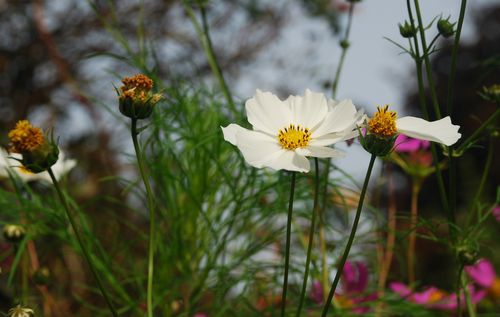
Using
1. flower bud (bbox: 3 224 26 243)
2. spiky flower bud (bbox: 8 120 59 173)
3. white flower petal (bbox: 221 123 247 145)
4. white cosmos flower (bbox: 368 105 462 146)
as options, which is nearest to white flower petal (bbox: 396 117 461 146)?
white cosmos flower (bbox: 368 105 462 146)

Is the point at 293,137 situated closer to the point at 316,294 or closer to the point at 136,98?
the point at 136,98

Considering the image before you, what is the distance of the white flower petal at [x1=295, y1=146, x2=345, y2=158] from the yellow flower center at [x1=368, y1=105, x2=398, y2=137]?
0.08 ft

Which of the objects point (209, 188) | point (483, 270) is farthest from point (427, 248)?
point (209, 188)

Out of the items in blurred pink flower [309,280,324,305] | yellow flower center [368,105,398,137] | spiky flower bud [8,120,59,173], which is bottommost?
spiky flower bud [8,120,59,173]

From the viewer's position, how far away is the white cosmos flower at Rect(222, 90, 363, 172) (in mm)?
425

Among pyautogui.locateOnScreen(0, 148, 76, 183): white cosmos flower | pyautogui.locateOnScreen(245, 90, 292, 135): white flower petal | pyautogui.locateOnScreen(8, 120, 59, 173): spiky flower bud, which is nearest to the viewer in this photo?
pyautogui.locateOnScreen(8, 120, 59, 173): spiky flower bud

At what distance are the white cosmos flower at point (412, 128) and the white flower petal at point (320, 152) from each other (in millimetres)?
25

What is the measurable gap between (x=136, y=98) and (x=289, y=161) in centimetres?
10

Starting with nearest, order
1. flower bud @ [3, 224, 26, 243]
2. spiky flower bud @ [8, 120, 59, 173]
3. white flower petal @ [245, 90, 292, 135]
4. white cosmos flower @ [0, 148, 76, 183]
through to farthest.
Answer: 1. spiky flower bud @ [8, 120, 59, 173]
2. white flower petal @ [245, 90, 292, 135]
3. flower bud @ [3, 224, 26, 243]
4. white cosmos flower @ [0, 148, 76, 183]

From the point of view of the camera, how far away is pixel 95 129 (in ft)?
7.69

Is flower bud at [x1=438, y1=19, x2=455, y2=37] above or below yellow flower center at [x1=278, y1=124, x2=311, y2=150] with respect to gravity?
above

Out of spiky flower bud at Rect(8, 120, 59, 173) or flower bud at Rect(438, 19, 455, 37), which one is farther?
flower bud at Rect(438, 19, 455, 37)

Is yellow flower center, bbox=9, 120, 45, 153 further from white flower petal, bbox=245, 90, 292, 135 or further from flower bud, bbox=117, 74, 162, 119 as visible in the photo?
white flower petal, bbox=245, 90, 292, 135

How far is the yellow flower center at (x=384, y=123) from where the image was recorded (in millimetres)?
400
